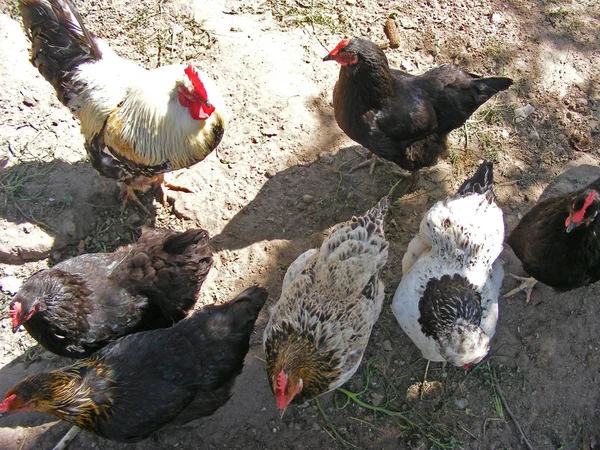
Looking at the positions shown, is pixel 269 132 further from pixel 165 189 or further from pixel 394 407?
pixel 394 407

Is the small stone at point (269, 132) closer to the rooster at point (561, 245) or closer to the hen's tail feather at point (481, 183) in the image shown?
the hen's tail feather at point (481, 183)

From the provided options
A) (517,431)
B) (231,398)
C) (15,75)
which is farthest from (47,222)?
(517,431)

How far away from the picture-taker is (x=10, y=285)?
12.4 ft

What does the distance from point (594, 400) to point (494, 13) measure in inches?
173

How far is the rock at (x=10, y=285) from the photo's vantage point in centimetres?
374

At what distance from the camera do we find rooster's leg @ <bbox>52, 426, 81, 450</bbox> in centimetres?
316

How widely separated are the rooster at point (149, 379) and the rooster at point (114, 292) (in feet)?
0.62

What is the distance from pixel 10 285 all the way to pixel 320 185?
304 centimetres

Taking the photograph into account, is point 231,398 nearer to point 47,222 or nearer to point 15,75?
point 47,222

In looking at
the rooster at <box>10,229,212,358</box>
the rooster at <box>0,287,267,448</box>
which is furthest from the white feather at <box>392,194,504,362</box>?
the rooster at <box>10,229,212,358</box>

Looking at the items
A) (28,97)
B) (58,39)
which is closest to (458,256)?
(58,39)

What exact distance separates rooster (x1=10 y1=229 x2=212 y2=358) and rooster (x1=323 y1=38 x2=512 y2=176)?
5.73 ft

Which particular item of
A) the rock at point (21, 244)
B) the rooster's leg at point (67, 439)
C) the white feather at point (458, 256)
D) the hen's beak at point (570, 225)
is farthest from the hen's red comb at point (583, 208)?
the rock at point (21, 244)

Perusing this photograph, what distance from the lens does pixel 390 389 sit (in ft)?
11.7
